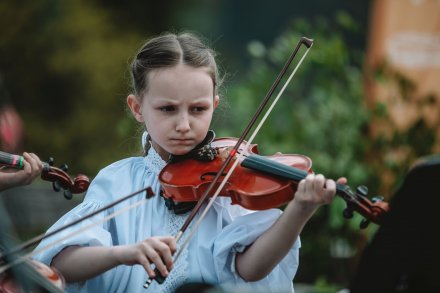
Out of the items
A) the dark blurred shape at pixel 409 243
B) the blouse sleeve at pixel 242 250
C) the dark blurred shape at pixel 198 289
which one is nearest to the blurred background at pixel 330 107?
the blouse sleeve at pixel 242 250

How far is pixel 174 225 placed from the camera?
221 centimetres

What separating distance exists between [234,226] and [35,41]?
178 inches

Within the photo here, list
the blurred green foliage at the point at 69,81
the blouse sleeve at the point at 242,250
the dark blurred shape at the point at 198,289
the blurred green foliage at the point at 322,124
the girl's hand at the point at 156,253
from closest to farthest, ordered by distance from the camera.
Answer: the dark blurred shape at the point at 198,289, the girl's hand at the point at 156,253, the blouse sleeve at the point at 242,250, the blurred green foliage at the point at 322,124, the blurred green foliage at the point at 69,81

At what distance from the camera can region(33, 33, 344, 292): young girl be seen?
2.08m

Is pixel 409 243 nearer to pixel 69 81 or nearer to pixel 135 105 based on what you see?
pixel 135 105

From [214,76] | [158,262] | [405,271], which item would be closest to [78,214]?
[158,262]

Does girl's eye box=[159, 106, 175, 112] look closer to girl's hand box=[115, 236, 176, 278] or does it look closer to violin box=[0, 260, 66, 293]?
girl's hand box=[115, 236, 176, 278]

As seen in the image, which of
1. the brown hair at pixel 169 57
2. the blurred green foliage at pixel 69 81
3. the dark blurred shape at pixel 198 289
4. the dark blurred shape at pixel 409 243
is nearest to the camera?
the dark blurred shape at pixel 409 243

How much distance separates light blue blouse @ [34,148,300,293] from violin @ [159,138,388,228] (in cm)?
7

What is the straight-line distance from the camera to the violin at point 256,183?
195 cm

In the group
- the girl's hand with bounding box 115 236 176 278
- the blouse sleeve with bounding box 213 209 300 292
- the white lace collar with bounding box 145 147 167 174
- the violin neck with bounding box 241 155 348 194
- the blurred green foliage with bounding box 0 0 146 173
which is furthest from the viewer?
the blurred green foliage with bounding box 0 0 146 173

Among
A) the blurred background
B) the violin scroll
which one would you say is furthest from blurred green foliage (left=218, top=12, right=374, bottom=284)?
the violin scroll

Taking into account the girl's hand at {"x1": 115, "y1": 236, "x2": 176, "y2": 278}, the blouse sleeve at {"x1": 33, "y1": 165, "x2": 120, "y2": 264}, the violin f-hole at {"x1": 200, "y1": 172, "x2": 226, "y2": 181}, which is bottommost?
the blouse sleeve at {"x1": 33, "y1": 165, "x2": 120, "y2": 264}

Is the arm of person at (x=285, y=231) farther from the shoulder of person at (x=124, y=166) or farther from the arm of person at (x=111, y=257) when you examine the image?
the shoulder of person at (x=124, y=166)
